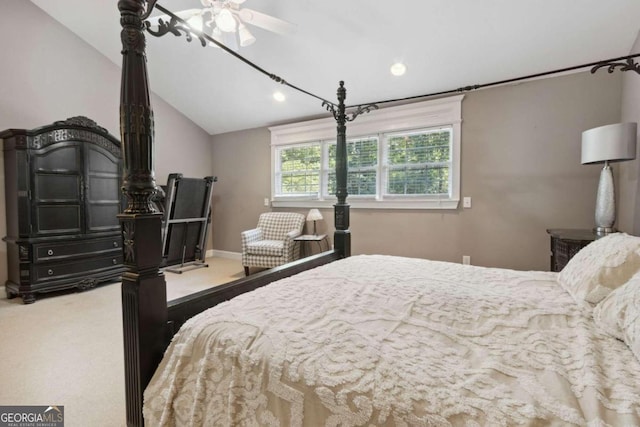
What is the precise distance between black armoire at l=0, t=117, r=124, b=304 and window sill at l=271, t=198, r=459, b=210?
7.88ft

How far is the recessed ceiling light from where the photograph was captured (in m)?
3.25

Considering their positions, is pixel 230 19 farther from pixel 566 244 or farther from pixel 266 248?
pixel 566 244

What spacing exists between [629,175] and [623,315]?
2.47m

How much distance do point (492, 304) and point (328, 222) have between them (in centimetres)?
347

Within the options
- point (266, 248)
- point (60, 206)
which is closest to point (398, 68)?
point (266, 248)

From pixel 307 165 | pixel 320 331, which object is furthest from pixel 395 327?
pixel 307 165

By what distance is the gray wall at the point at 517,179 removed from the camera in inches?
121

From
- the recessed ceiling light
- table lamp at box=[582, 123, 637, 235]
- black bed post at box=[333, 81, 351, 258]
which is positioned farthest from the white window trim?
black bed post at box=[333, 81, 351, 258]

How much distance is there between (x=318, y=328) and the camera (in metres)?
1.07

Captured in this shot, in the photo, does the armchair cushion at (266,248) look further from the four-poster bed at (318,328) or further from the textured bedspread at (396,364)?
the textured bedspread at (396,364)

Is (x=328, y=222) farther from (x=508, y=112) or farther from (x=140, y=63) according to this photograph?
(x=140, y=63)

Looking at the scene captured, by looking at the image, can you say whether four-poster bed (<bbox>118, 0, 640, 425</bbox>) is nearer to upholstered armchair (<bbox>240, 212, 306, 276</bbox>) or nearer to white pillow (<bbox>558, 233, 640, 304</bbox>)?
white pillow (<bbox>558, 233, 640, 304</bbox>)

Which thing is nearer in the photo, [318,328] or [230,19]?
[318,328]

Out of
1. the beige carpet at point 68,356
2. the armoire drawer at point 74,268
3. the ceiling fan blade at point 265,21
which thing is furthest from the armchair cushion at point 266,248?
the ceiling fan blade at point 265,21
